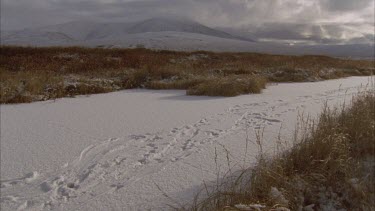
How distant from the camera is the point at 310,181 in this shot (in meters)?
3.35

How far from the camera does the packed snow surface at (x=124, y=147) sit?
3.02 meters

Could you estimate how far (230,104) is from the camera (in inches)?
293

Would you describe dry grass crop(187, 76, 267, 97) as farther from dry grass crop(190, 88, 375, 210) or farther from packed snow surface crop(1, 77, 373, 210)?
dry grass crop(190, 88, 375, 210)

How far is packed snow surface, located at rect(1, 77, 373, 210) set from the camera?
302cm

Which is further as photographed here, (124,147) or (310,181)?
(124,147)

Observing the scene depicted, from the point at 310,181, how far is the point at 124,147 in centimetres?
224

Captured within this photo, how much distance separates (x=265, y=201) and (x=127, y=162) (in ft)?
5.48

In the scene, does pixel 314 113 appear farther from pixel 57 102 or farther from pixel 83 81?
pixel 83 81

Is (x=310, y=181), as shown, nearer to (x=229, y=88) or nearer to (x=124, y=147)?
(x=124, y=147)

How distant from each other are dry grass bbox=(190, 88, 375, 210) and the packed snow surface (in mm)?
385

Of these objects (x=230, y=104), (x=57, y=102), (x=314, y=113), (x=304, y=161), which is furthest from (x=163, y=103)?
(x=304, y=161)

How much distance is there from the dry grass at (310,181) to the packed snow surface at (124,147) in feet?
1.26

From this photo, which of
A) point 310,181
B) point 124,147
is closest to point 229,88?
point 124,147

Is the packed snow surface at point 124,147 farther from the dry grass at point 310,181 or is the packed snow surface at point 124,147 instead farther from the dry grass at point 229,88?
the dry grass at point 229,88
